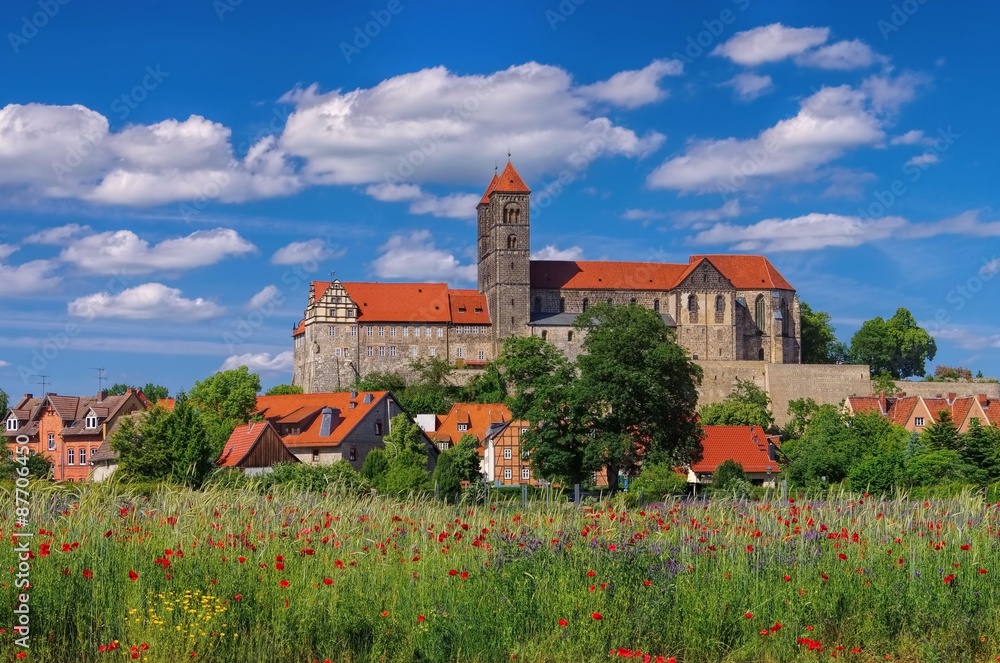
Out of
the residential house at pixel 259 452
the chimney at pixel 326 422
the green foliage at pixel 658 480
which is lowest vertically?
the green foliage at pixel 658 480

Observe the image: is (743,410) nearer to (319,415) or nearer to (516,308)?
(516,308)

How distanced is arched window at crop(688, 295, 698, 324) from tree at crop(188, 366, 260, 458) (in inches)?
1390

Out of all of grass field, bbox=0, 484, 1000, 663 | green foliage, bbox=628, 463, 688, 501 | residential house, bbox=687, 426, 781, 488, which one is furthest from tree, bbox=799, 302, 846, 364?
grass field, bbox=0, 484, 1000, 663

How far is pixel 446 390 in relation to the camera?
8831cm

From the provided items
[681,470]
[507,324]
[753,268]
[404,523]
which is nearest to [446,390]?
[507,324]

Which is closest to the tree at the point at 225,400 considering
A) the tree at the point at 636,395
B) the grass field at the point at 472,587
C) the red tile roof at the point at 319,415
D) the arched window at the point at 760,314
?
the red tile roof at the point at 319,415

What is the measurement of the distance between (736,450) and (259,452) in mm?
24398

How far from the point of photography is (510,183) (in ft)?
336

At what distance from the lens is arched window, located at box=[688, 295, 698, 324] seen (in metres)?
97.7

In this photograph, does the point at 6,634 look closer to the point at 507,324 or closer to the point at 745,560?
the point at 745,560

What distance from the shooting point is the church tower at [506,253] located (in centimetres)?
9612

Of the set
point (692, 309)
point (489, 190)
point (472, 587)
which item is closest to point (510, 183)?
point (489, 190)

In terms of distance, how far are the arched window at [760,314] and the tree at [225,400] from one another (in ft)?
134

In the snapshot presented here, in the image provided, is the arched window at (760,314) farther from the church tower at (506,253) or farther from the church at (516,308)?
the church tower at (506,253)
